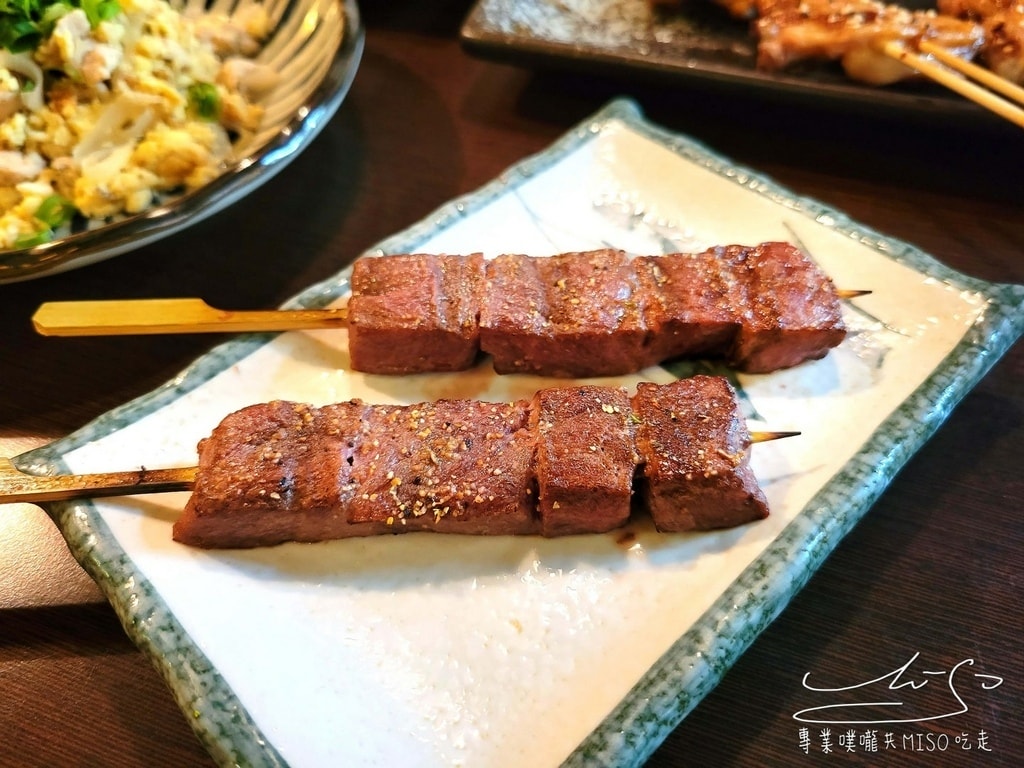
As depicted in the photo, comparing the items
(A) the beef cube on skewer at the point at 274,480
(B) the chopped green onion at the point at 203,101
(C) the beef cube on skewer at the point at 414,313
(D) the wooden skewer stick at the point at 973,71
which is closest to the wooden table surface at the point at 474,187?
(D) the wooden skewer stick at the point at 973,71

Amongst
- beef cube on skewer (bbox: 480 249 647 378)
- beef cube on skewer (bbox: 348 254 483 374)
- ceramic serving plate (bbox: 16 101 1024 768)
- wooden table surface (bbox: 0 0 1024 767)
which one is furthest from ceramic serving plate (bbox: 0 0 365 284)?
beef cube on skewer (bbox: 480 249 647 378)

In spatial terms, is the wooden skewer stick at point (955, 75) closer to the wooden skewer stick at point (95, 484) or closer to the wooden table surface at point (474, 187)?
the wooden table surface at point (474, 187)

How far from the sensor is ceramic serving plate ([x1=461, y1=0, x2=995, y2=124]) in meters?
3.65

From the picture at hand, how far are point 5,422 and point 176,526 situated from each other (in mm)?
1226

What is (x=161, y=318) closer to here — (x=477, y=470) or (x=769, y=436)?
(x=477, y=470)

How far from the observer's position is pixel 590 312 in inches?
106

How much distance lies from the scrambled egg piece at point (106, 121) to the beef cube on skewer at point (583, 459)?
2152 millimetres

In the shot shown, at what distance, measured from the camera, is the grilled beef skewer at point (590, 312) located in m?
2.66

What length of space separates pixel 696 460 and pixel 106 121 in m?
3.13

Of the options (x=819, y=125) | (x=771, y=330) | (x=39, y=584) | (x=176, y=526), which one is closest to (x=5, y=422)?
(x=39, y=584)

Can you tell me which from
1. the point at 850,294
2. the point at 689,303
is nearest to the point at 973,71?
the point at 850,294

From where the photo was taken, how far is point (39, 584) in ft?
8.29

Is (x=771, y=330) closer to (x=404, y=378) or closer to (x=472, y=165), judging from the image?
(x=404, y=378)
